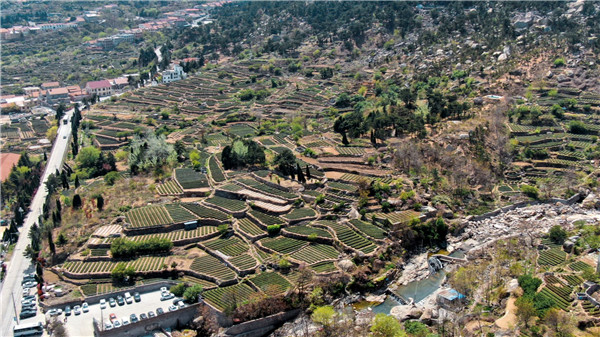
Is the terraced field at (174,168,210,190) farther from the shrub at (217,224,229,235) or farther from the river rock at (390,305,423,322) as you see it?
the river rock at (390,305,423,322)

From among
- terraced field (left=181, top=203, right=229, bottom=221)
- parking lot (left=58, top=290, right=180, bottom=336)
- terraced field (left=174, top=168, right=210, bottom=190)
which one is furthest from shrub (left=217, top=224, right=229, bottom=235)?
terraced field (left=174, top=168, right=210, bottom=190)

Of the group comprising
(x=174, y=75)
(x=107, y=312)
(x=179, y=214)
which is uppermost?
(x=174, y=75)

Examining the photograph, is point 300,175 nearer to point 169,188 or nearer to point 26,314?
point 169,188

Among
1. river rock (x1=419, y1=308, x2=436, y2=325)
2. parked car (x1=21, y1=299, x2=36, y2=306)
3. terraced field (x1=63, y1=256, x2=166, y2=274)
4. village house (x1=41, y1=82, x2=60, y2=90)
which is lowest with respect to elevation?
river rock (x1=419, y1=308, x2=436, y2=325)

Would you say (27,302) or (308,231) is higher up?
(308,231)

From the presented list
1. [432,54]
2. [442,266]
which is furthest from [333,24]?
[442,266]

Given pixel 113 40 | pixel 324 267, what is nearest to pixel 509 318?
pixel 324 267
